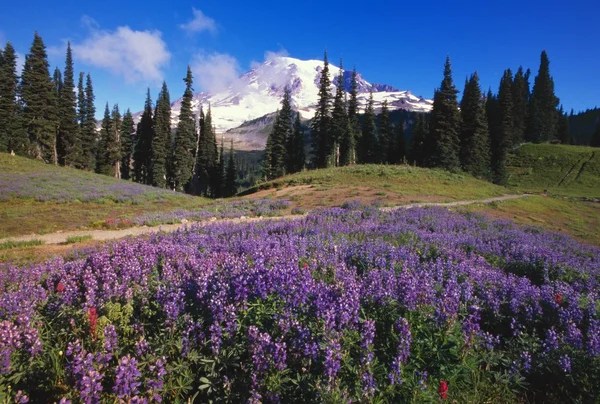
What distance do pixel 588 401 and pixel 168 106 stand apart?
275 feet

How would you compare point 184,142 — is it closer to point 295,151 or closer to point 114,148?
point 114,148

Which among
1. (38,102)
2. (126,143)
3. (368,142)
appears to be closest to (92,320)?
(38,102)

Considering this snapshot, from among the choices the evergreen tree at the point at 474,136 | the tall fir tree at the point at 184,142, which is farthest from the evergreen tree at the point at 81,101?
the evergreen tree at the point at 474,136

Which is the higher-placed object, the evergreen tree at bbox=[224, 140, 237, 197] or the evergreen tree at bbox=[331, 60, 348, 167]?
the evergreen tree at bbox=[331, 60, 348, 167]

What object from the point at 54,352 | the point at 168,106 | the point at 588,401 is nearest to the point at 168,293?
the point at 54,352

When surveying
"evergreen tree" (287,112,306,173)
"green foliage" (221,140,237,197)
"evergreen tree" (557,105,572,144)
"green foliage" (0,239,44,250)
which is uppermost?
"evergreen tree" (557,105,572,144)

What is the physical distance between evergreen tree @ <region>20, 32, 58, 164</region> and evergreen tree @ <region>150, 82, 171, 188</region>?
16603 mm

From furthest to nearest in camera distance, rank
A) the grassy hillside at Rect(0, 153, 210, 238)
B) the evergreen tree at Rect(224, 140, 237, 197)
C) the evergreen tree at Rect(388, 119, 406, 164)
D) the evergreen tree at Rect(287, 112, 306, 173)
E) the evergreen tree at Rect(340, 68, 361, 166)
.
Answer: the evergreen tree at Rect(388, 119, 406, 164) < the evergreen tree at Rect(224, 140, 237, 197) < the evergreen tree at Rect(287, 112, 306, 173) < the evergreen tree at Rect(340, 68, 361, 166) < the grassy hillside at Rect(0, 153, 210, 238)

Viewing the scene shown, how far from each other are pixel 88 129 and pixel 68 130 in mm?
8396

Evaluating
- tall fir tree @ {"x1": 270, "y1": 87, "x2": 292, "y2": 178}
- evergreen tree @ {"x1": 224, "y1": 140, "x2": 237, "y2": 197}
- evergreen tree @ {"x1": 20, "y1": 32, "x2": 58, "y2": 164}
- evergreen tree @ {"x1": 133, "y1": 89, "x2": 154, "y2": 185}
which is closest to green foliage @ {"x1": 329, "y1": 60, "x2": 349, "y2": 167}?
tall fir tree @ {"x1": 270, "y1": 87, "x2": 292, "y2": 178}

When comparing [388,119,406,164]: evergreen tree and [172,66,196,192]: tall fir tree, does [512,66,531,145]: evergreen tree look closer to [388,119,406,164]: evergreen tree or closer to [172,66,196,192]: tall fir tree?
[388,119,406,164]: evergreen tree

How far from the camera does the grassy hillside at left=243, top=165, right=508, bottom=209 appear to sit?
27.1m

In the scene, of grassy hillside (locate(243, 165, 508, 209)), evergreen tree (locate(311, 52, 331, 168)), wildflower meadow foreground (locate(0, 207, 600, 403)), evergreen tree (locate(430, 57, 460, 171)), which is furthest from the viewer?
evergreen tree (locate(311, 52, 331, 168))

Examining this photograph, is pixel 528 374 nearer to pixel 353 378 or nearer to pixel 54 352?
pixel 353 378
